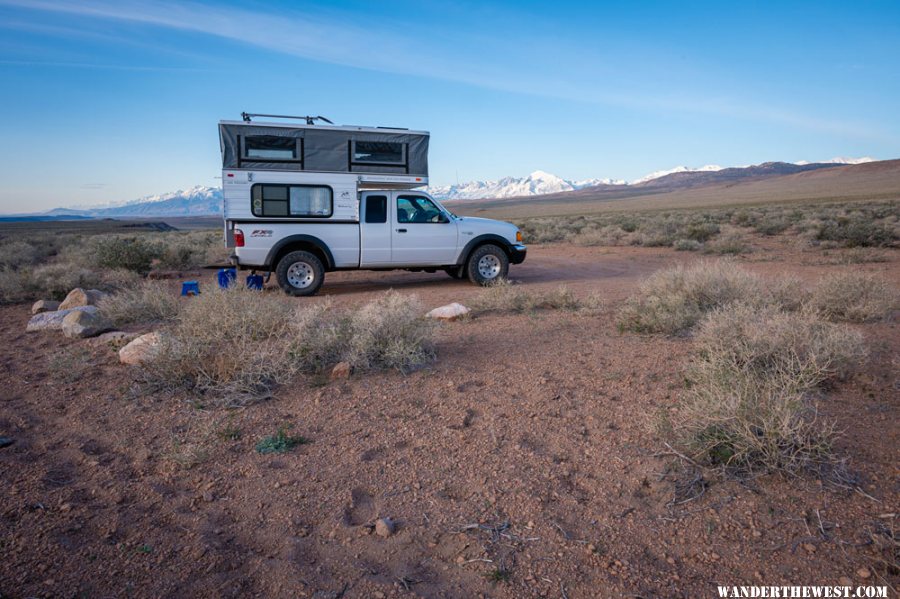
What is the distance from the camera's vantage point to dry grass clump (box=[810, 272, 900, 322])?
659 centimetres

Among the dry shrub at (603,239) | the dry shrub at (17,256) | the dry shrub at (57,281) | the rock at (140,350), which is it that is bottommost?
the rock at (140,350)

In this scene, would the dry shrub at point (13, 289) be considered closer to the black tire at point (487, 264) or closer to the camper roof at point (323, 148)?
the camper roof at point (323, 148)

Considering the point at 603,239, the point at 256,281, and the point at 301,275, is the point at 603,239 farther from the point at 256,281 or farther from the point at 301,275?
the point at 256,281

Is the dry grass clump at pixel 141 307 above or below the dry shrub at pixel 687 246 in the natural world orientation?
below

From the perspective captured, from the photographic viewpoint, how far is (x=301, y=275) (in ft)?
32.6

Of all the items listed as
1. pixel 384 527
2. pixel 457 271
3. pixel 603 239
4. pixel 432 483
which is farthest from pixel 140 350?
pixel 603 239

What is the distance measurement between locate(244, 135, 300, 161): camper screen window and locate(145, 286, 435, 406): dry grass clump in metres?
4.32

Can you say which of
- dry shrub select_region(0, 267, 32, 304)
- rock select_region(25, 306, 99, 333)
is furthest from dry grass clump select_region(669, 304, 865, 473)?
dry shrub select_region(0, 267, 32, 304)

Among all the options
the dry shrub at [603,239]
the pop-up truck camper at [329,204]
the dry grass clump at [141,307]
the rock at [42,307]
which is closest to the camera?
the dry grass clump at [141,307]

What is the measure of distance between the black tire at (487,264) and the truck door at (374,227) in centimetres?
172

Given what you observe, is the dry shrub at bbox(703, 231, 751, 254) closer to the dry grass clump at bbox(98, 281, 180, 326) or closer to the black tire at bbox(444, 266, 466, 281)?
the black tire at bbox(444, 266, 466, 281)

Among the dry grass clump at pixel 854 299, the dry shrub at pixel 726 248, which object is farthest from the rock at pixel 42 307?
the dry shrub at pixel 726 248

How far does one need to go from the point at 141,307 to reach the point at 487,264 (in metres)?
6.13

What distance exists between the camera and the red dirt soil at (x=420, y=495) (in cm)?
255
